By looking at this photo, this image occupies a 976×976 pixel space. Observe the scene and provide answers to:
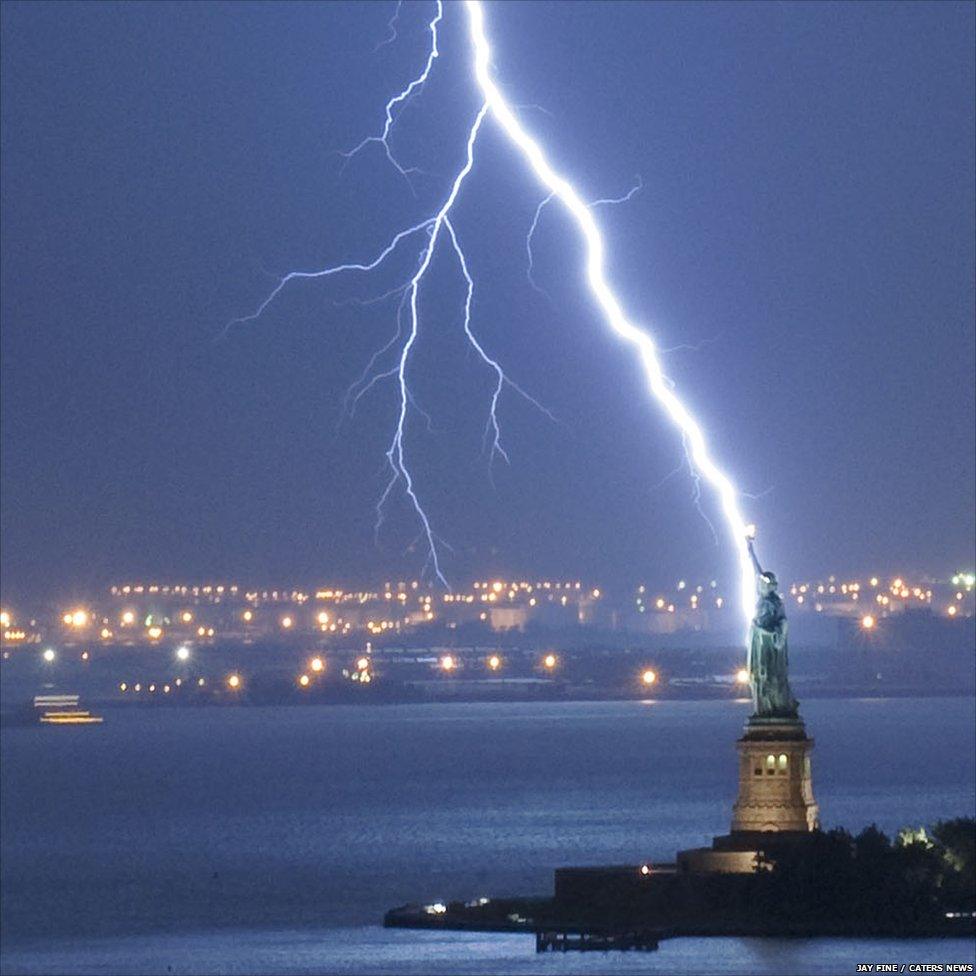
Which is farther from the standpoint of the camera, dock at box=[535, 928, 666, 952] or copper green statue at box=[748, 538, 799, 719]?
copper green statue at box=[748, 538, 799, 719]

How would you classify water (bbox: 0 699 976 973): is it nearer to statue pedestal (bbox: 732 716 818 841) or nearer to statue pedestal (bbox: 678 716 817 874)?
statue pedestal (bbox: 678 716 817 874)

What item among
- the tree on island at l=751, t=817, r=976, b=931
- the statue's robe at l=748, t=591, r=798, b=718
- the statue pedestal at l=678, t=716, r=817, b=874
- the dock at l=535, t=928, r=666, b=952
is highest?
the statue's robe at l=748, t=591, r=798, b=718

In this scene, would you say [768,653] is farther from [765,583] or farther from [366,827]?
[366,827]

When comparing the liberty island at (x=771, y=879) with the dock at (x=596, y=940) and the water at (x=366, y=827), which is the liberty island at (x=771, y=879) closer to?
the dock at (x=596, y=940)

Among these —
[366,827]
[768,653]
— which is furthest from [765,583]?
[366,827]

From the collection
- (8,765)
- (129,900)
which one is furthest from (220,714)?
(129,900)

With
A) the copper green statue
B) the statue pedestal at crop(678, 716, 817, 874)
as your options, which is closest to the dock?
the statue pedestal at crop(678, 716, 817, 874)

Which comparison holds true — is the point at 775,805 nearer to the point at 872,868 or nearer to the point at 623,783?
the point at 872,868
